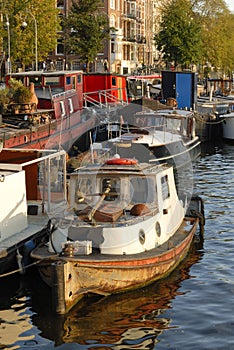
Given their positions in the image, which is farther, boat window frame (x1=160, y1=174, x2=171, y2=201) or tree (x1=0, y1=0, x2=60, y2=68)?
tree (x1=0, y1=0, x2=60, y2=68)

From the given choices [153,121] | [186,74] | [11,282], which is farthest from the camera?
[186,74]

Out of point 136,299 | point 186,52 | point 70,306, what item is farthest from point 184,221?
point 186,52

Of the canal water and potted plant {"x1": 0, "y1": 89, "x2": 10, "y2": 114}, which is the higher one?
potted plant {"x1": 0, "y1": 89, "x2": 10, "y2": 114}

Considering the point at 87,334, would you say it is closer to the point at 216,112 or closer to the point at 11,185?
the point at 11,185

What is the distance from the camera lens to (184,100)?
183 ft

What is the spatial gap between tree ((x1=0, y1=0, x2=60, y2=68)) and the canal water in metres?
44.6

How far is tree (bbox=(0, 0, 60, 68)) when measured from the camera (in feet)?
202

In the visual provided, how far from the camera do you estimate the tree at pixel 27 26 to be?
61656 millimetres

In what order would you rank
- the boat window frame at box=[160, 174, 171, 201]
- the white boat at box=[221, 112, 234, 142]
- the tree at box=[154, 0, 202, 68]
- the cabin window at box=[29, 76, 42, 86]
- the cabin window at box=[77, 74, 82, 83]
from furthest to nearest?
the tree at box=[154, 0, 202, 68]
the white boat at box=[221, 112, 234, 142]
the cabin window at box=[77, 74, 82, 83]
the cabin window at box=[29, 76, 42, 86]
the boat window frame at box=[160, 174, 171, 201]

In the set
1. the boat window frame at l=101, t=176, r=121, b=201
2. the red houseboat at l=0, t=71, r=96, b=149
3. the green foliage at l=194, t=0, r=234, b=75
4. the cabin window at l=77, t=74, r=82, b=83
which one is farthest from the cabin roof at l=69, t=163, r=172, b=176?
the green foliage at l=194, t=0, r=234, b=75

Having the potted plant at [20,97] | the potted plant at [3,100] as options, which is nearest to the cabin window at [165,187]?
the potted plant at [20,97]

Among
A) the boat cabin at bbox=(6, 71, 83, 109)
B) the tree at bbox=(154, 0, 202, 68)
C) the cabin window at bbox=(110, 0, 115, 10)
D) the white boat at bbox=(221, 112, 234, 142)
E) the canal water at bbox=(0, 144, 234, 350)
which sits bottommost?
the canal water at bbox=(0, 144, 234, 350)

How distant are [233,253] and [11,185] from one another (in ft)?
24.2

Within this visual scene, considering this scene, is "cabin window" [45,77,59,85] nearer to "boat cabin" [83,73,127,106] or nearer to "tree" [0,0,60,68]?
"boat cabin" [83,73,127,106]
